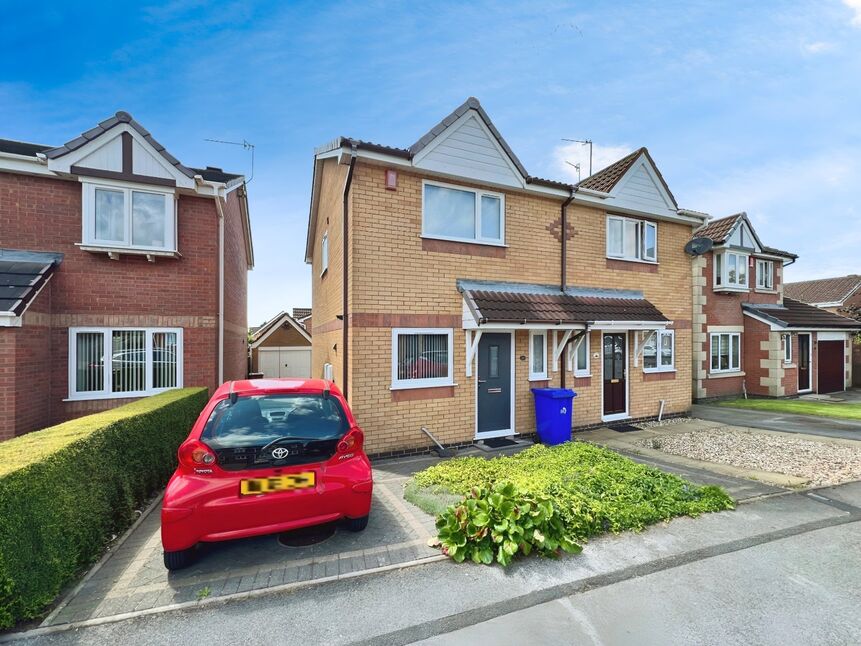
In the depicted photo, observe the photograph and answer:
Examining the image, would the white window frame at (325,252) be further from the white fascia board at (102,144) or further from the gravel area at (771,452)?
the gravel area at (771,452)

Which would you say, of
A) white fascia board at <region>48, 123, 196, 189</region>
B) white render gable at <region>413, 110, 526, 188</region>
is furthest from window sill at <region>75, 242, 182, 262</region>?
white render gable at <region>413, 110, 526, 188</region>

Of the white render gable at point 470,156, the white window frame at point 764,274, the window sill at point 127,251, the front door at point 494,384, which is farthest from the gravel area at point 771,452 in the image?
the window sill at point 127,251

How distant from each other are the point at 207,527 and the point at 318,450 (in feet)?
3.47

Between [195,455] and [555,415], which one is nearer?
[195,455]

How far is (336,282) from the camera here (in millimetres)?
8727

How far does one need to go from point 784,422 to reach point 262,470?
1298 centimetres

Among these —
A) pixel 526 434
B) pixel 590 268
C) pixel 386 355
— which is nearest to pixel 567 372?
pixel 526 434

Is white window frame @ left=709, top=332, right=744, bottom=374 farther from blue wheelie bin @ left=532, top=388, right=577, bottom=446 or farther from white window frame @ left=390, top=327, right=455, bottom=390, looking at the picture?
white window frame @ left=390, top=327, right=455, bottom=390

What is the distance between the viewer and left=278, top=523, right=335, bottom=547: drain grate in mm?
4004

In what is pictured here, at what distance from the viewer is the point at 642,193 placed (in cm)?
1022

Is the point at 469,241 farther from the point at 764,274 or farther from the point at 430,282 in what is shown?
the point at 764,274

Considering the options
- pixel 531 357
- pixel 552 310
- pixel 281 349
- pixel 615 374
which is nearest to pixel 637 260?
pixel 615 374

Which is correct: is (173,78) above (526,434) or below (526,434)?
above

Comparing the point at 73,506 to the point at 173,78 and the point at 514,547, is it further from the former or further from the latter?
the point at 173,78
